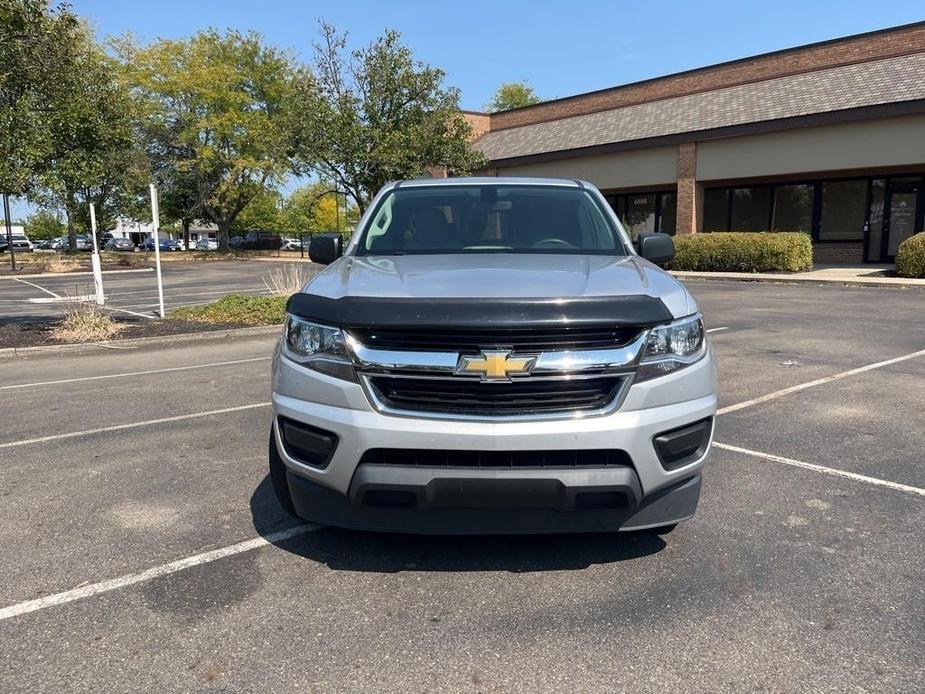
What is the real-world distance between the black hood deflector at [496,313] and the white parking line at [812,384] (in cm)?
325

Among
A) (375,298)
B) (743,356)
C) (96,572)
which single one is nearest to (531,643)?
(375,298)

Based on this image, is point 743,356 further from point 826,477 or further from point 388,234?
point 388,234

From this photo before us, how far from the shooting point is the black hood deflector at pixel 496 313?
2703 millimetres

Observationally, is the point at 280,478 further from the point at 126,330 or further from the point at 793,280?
the point at 793,280

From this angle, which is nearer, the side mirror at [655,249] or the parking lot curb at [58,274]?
the side mirror at [655,249]

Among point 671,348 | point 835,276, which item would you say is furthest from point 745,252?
point 671,348

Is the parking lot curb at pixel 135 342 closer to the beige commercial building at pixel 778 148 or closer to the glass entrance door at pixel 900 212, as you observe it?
the beige commercial building at pixel 778 148

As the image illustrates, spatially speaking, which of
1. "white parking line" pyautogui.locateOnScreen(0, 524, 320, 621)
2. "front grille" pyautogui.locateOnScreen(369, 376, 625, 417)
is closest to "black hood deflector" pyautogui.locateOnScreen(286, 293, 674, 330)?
"front grille" pyautogui.locateOnScreen(369, 376, 625, 417)

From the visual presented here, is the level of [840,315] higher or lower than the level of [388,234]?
lower

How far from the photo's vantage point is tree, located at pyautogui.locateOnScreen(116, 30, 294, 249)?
135ft

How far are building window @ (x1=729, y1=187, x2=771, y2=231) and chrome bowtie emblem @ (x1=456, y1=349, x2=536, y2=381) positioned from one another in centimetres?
2639

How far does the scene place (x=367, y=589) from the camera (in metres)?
2.99

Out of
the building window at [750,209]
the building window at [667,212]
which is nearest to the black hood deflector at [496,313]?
the building window at [750,209]

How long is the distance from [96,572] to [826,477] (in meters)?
4.13
